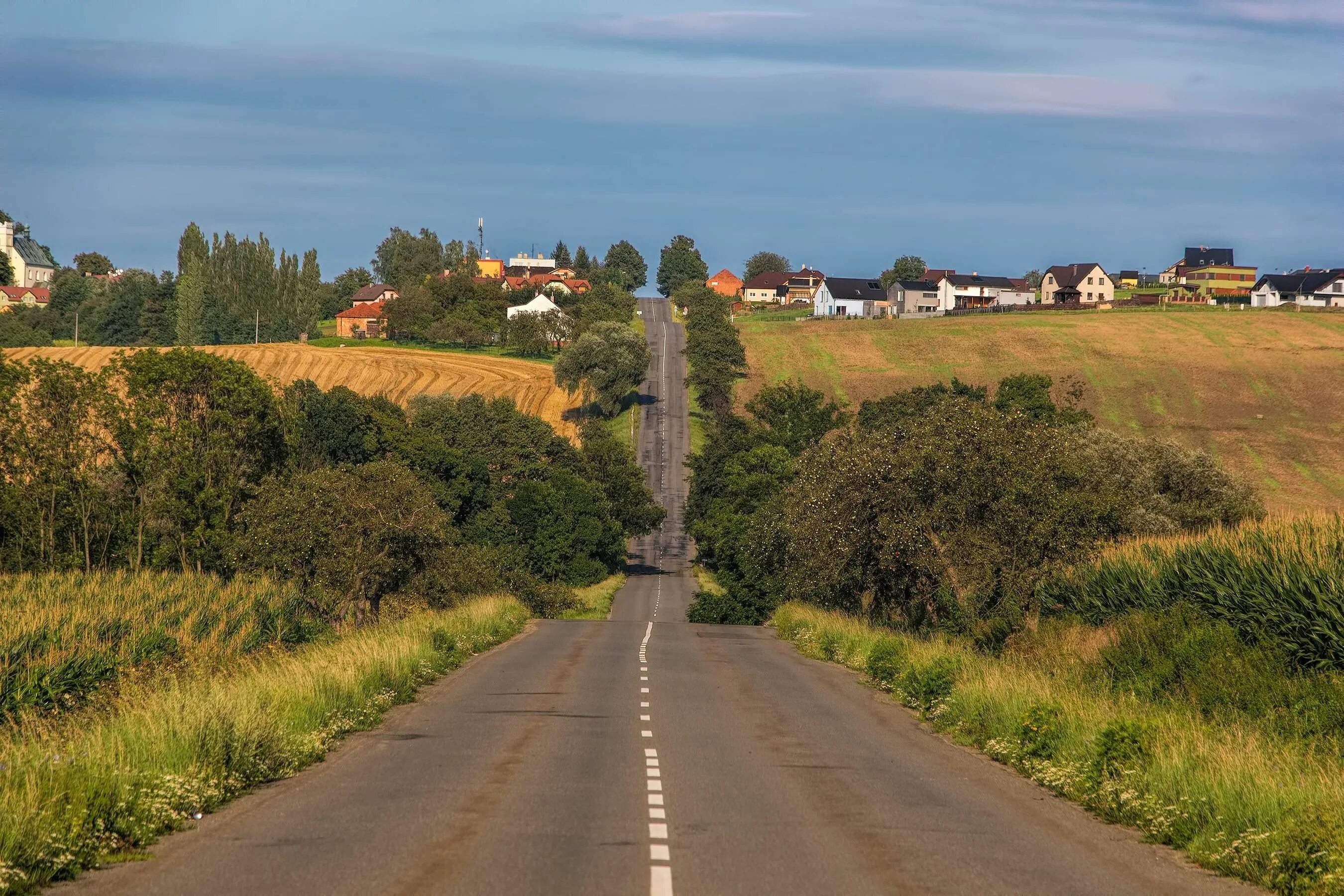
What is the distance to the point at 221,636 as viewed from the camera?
28.8 m

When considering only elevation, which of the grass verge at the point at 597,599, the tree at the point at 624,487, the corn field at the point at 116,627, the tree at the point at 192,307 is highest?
the tree at the point at 192,307

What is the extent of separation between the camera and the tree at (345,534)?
41.7m

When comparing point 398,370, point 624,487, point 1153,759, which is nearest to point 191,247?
point 398,370

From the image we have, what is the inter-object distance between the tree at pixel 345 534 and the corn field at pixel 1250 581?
20.6m

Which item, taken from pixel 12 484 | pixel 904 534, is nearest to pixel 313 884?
pixel 904 534

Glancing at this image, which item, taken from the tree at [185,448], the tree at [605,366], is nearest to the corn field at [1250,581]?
the tree at [185,448]

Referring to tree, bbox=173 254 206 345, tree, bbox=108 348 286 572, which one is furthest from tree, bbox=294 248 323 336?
tree, bbox=108 348 286 572

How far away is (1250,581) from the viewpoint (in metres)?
25.9

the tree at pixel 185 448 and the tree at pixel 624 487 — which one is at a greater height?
the tree at pixel 185 448

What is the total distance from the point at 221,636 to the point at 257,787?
44.7 ft

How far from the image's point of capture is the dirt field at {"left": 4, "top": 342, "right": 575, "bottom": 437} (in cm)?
13200

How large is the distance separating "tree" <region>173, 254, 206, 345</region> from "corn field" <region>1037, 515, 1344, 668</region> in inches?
6108

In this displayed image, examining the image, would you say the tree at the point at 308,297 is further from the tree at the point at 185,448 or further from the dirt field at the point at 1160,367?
the tree at the point at 185,448

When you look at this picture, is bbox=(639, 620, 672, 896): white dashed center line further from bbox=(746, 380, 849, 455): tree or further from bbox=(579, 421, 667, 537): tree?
bbox=(746, 380, 849, 455): tree
